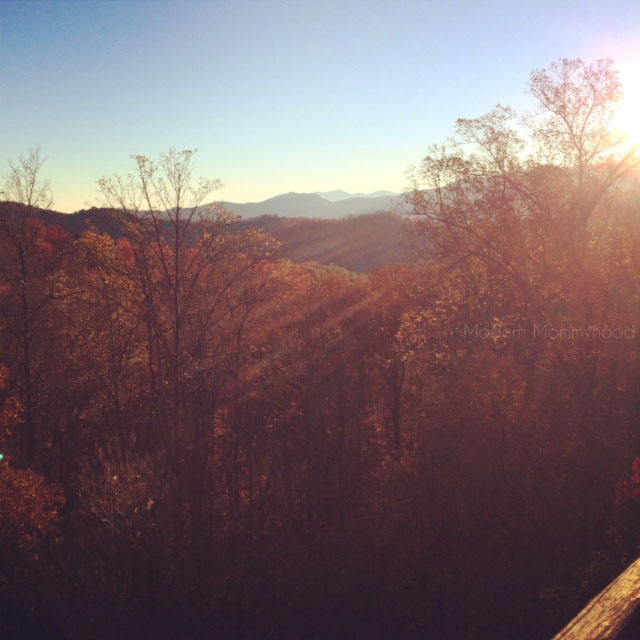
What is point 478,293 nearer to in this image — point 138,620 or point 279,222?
point 138,620

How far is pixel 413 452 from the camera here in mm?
20109

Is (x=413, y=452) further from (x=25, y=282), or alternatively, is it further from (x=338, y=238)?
(x=338, y=238)

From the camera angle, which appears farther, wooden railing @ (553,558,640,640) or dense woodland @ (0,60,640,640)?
dense woodland @ (0,60,640,640)

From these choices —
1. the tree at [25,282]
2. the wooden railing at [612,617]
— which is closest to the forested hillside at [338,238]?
the tree at [25,282]

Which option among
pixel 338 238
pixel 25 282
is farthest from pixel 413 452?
pixel 338 238

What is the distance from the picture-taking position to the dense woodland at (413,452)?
13227 mm

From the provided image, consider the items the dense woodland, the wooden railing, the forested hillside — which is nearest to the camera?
the wooden railing

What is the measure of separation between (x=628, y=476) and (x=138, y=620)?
13898 mm

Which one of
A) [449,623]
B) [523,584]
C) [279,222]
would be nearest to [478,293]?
[523,584]

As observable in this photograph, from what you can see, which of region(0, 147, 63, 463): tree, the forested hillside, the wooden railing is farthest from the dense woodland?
the forested hillside

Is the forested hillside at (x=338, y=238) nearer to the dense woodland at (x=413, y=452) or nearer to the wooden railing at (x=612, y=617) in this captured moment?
the dense woodland at (x=413, y=452)

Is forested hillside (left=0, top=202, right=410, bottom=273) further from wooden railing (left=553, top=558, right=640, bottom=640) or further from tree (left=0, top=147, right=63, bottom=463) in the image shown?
wooden railing (left=553, top=558, right=640, bottom=640)

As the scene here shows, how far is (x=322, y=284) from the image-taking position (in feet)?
99.0

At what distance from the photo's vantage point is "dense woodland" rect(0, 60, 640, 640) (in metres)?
13.2
